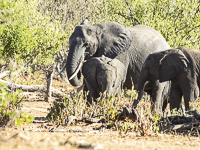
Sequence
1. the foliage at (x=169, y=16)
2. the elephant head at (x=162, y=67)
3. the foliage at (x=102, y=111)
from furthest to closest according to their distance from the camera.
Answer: the foliage at (x=169, y=16)
the elephant head at (x=162, y=67)
the foliage at (x=102, y=111)

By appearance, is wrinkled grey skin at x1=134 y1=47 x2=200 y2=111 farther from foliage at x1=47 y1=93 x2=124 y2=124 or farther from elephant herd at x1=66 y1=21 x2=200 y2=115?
foliage at x1=47 y1=93 x2=124 y2=124

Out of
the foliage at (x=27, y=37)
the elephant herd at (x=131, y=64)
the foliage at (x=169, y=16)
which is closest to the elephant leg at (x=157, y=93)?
the elephant herd at (x=131, y=64)

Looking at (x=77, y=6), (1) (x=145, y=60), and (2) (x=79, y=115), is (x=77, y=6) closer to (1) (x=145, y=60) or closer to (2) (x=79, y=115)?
(1) (x=145, y=60)

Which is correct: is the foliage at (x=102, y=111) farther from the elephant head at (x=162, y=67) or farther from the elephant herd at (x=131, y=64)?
the elephant head at (x=162, y=67)

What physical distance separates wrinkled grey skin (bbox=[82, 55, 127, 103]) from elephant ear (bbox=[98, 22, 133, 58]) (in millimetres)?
722

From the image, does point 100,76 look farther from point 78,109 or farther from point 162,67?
point 78,109

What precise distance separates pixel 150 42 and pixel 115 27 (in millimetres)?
1092

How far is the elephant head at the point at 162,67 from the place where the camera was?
10539 millimetres

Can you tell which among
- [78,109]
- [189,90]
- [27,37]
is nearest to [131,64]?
[189,90]

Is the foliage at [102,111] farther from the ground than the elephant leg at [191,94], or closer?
closer

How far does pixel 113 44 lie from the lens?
37.7 feet

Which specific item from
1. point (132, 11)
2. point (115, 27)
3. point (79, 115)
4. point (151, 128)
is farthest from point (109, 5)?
point (151, 128)

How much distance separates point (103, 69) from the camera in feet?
33.8

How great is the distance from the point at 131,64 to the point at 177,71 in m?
1.52
